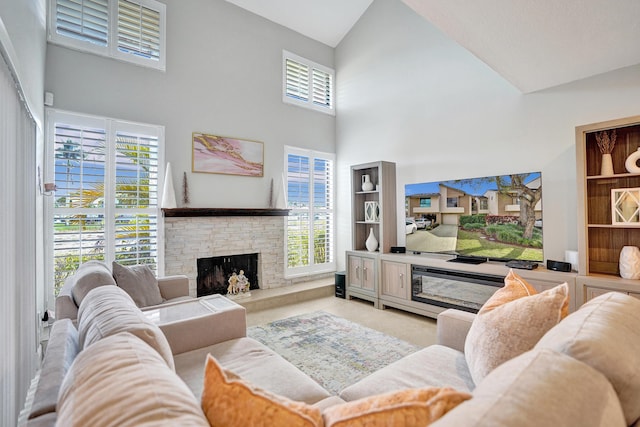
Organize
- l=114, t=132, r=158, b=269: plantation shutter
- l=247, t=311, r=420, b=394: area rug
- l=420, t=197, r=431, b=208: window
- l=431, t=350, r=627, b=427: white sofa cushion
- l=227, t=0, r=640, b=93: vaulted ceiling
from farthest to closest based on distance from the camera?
l=420, t=197, r=431, b=208: window → l=114, t=132, r=158, b=269: plantation shutter → l=247, t=311, r=420, b=394: area rug → l=227, t=0, r=640, b=93: vaulted ceiling → l=431, t=350, r=627, b=427: white sofa cushion

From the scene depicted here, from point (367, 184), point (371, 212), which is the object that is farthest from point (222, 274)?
point (367, 184)

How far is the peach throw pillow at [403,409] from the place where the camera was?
69 centimetres

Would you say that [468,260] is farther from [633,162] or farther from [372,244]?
[633,162]

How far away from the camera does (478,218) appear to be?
142 inches

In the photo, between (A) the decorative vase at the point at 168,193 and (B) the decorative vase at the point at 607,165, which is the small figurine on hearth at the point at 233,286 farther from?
(B) the decorative vase at the point at 607,165

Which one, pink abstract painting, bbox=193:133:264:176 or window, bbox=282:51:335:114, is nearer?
pink abstract painting, bbox=193:133:264:176

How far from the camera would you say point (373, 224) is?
15.7ft

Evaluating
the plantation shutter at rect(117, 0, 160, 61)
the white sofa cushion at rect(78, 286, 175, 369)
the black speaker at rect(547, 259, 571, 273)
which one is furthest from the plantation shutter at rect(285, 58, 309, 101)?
the white sofa cushion at rect(78, 286, 175, 369)

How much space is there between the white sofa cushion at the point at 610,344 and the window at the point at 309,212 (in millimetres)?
4214

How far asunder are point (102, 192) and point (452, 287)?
13.2 feet

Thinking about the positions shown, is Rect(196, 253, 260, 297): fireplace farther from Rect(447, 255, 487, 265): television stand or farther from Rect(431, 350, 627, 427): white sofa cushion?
Rect(431, 350, 627, 427): white sofa cushion

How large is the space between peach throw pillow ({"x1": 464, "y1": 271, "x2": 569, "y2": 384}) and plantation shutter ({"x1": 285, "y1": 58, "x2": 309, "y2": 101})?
4638 mm

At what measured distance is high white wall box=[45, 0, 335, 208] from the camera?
349cm

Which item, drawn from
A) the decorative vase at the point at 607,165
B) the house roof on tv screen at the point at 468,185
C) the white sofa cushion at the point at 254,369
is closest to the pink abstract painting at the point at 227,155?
the house roof on tv screen at the point at 468,185
